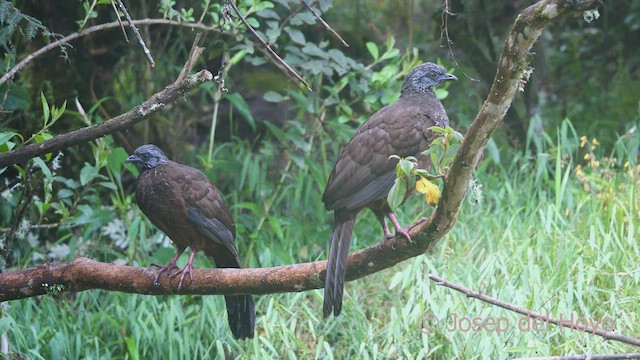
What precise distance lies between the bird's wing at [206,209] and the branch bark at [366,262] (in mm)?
417

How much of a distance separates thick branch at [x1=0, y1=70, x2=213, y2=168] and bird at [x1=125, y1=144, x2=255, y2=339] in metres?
0.85

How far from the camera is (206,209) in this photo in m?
4.33

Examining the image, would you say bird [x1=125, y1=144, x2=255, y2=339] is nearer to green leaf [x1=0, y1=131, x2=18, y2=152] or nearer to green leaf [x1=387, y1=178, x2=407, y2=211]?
green leaf [x1=0, y1=131, x2=18, y2=152]

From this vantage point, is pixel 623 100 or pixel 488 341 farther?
pixel 623 100

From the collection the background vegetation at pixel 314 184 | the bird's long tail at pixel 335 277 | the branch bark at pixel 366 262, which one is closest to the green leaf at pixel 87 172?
the background vegetation at pixel 314 184

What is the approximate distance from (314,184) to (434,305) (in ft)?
6.29

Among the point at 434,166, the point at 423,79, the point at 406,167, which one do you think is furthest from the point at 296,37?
the point at 406,167

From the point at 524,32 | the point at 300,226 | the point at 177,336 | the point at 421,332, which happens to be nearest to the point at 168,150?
the point at 300,226

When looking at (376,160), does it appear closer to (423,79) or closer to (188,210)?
(423,79)

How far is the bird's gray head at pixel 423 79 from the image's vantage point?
450 centimetres

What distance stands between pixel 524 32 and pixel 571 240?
277 centimetres

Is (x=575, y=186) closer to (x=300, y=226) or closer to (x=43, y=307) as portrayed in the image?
(x=300, y=226)

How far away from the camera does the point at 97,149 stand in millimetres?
4945

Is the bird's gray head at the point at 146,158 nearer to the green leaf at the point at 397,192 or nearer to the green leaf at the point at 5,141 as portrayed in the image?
the green leaf at the point at 5,141
